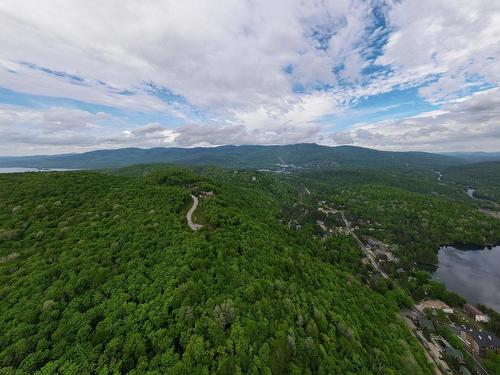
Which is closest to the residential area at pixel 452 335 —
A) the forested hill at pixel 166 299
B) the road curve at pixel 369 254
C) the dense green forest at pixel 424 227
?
the forested hill at pixel 166 299

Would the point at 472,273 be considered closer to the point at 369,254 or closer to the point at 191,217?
the point at 369,254

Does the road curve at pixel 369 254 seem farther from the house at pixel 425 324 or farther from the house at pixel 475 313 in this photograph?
the house at pixel 425 324

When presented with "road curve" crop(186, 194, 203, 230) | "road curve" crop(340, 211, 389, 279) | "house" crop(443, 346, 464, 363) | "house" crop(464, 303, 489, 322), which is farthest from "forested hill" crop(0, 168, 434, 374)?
"road curve" crop(340, 211, 389, 279)

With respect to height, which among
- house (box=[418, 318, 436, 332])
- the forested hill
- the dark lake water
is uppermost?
the forested hill

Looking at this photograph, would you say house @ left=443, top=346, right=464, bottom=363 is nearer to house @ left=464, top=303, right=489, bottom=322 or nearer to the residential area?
the residential area

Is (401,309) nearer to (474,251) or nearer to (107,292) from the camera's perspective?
(107,292)

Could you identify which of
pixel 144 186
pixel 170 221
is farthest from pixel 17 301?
pixel 144 186
